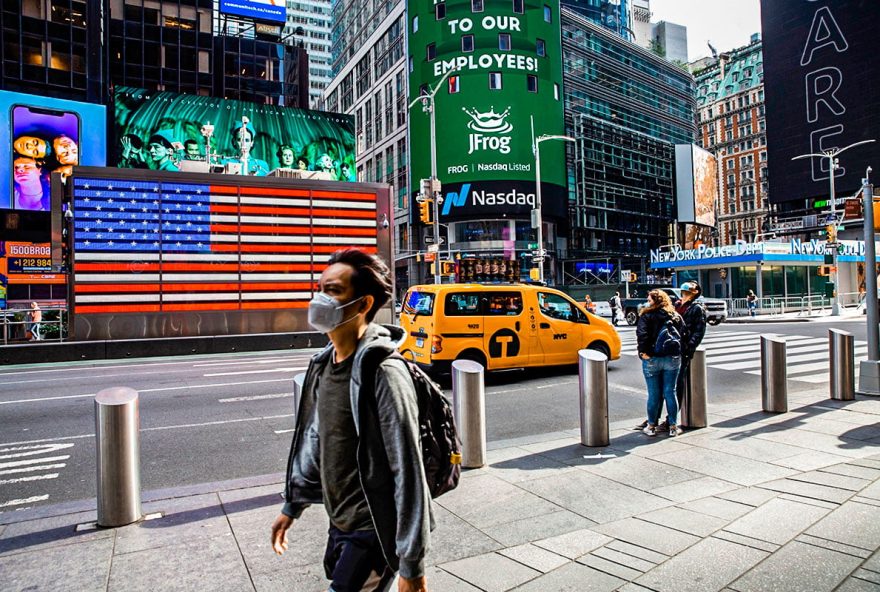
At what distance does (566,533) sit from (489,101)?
55.1m

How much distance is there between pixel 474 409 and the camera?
6270 mm

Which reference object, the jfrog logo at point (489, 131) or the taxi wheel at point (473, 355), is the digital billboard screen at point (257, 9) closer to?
the jfrog logo at point (489, 131)

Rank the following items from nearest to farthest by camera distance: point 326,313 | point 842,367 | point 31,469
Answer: point 326,313 → point 31,469 → point 842,367

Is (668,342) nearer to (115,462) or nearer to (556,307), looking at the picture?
(556,307)

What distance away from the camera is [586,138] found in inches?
2530

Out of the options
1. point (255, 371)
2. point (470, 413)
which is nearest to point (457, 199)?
point (255, 371)

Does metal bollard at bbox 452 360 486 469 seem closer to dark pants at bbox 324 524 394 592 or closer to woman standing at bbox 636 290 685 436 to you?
woman standing at bbox 636 290 685 436

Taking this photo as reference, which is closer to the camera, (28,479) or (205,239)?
(28,479)

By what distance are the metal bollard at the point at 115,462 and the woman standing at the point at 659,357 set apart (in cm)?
558

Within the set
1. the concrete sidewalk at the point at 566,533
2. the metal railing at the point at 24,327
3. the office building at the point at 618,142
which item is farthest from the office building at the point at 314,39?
the concrete sidewalk at the point at 566,533

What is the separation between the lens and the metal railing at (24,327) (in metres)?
17.4

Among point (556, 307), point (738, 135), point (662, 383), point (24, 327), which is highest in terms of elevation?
point (738, 135)

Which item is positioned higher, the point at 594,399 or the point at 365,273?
the point at 365,273

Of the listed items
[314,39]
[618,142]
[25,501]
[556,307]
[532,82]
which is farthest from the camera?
[314,39]
